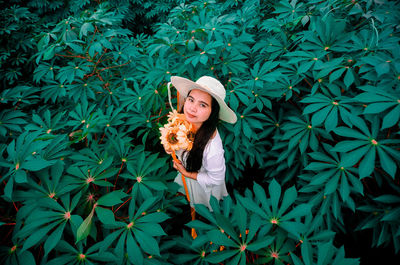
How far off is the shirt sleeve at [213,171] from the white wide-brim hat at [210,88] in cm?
31

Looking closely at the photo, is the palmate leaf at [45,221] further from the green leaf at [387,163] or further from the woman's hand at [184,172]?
the green leaf at [387,163]

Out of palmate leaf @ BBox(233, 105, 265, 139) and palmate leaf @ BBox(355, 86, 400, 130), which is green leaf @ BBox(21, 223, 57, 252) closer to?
palmate leaf @ BBox(233, 105, 265, 139)

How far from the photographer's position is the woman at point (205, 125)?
1354mm

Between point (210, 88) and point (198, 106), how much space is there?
17cm

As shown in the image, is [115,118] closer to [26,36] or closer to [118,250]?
[118,250]

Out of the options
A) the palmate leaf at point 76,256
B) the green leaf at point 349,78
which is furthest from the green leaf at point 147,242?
the green leaf at point 349,78

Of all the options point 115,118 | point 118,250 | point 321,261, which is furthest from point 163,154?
point 321,261

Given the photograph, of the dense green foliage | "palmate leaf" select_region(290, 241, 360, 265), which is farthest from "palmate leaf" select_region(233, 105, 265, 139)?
"palmate leaf" select_region(290, 241, 360, 265)

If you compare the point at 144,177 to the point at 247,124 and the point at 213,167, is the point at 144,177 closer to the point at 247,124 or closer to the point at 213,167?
the point at 213,167

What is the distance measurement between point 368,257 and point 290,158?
4.32 ft

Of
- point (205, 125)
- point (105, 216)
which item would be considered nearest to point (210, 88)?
point (205, 125)

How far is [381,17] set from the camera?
4.90 feet

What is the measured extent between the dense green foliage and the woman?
247 mm

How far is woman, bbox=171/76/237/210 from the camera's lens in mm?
1354
